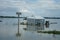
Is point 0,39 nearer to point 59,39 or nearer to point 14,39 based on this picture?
point 14,39

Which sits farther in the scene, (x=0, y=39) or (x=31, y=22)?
(x=31, y=22)

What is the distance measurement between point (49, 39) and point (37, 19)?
2498cm

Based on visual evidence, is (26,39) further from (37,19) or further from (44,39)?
(37,19)

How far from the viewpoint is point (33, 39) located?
731 inches

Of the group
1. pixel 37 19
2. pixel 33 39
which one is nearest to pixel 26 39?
pixel 33 39

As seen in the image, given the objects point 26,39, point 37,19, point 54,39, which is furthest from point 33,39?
point 37,19

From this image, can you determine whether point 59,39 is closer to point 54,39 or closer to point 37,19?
point 54,39

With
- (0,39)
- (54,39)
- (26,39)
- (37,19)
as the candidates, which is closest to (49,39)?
(54,39)

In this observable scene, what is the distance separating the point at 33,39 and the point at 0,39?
10.1 feet

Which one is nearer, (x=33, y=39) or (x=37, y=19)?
(x=33, y=39)

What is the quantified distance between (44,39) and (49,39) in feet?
1.60

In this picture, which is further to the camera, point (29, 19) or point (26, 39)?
point (29, 19)

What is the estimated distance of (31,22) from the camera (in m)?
44.6

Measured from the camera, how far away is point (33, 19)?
145 ft
